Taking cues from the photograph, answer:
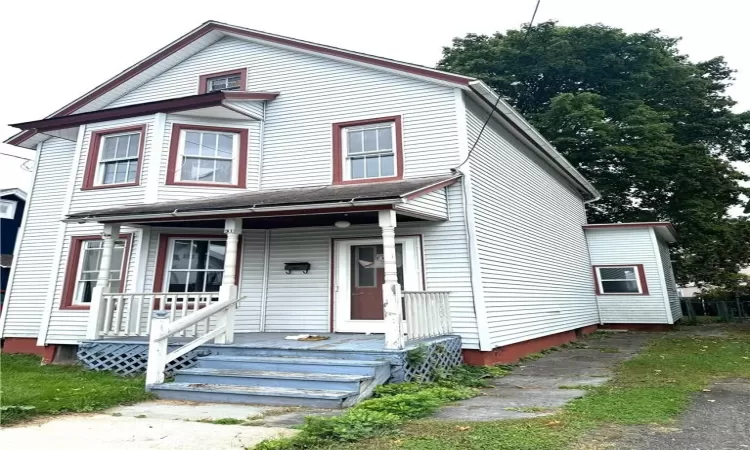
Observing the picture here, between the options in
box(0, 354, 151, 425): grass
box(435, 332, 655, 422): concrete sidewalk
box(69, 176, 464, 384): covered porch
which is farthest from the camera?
box(69, 176, 464, 384): covered porch

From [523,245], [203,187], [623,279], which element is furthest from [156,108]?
[623,279]

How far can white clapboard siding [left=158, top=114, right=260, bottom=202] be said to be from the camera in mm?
9289

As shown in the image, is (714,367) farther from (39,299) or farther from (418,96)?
(39,299)

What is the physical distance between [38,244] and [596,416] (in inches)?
471

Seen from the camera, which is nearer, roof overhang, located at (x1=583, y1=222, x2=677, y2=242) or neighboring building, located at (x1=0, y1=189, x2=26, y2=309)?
neighboring building, located at (x1=0, y1=189, x2=26, y2=309)

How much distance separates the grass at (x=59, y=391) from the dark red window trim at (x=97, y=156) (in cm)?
381

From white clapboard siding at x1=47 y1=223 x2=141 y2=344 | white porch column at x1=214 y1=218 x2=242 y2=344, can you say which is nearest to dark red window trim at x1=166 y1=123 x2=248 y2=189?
white clapboard siding at x1=47 y1=223 x2=141 y2=344

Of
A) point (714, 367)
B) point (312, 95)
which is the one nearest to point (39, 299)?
point (312, 95)

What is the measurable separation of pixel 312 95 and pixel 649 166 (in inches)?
672

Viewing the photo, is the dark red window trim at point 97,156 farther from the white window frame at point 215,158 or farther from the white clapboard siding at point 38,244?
the white clapboard siding at point 38,244

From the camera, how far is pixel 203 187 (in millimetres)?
9461

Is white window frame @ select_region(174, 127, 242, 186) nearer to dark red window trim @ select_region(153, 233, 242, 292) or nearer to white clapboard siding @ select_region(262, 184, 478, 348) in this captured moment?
dark red window trim @ select_region(153, 233, 242, 292)

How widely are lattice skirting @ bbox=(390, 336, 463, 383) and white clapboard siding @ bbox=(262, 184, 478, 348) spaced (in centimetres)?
52

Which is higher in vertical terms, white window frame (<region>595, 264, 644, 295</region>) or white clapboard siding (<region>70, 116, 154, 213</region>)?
white clapboard siding (<region>70, 116, 154, 213</region>)
